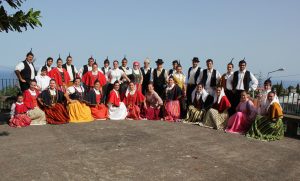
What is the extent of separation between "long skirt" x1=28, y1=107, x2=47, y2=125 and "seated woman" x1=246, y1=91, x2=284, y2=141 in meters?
5.36

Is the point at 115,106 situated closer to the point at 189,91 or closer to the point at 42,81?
the point at 42,81

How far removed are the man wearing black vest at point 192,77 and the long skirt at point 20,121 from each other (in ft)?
15.7

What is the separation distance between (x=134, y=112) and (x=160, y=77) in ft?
4.71

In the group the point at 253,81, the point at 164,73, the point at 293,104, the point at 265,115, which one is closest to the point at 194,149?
the point at 265,115

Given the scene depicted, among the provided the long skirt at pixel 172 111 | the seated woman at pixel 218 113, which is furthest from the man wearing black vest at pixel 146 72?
the seated woman at pixel 218 113

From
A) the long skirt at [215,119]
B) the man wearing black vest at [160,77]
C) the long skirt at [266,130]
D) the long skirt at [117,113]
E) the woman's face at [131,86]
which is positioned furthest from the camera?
the man wearing black vest at [160,77]

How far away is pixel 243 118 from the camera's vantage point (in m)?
8.59

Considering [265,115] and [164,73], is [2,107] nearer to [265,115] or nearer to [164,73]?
[164,73]

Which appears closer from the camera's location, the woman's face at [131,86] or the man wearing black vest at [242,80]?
the man wearing black vest at [242,80]

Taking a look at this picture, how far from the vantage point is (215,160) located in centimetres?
595

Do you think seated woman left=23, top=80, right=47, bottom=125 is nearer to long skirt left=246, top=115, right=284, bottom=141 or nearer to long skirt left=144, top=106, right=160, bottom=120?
long skirt left=144, top=106, right=160, bottom=120

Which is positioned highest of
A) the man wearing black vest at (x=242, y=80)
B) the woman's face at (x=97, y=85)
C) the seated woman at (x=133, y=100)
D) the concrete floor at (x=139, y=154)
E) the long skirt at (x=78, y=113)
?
the man wearing black vest at (x=242, y=80)

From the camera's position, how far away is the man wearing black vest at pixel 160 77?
10719 millimetres

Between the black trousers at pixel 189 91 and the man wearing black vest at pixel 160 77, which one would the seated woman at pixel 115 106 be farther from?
the black trousers at pixel 189 91
